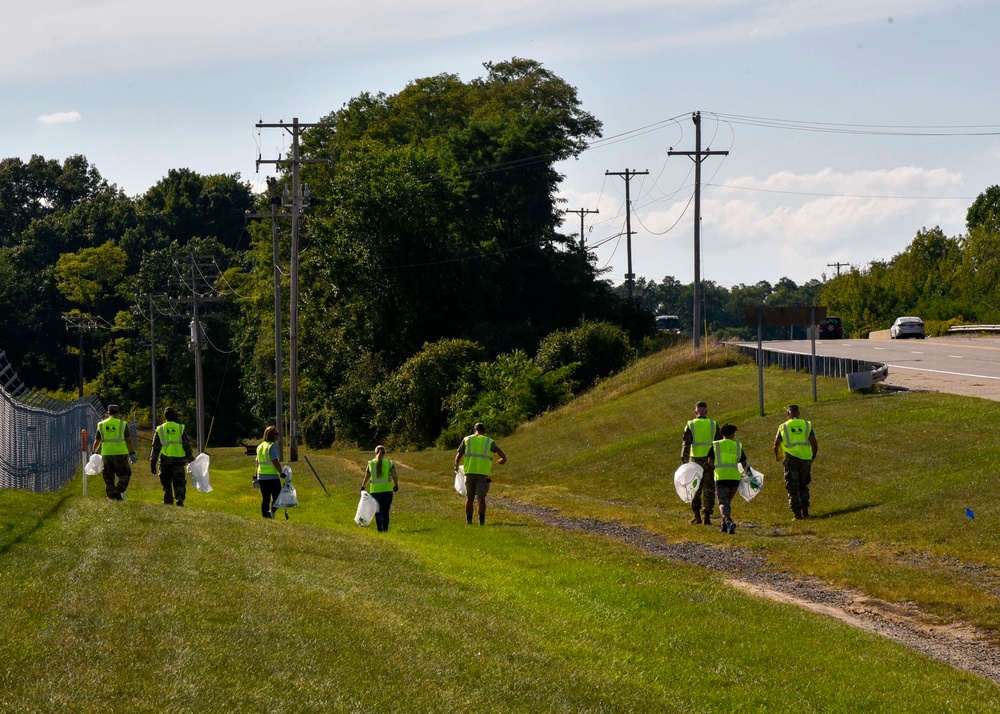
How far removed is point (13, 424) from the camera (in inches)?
956

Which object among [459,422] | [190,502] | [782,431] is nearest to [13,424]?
[190,502]

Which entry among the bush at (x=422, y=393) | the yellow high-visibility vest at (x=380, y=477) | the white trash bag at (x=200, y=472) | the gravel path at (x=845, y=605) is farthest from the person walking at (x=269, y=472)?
the bush at (x=422, y=393)

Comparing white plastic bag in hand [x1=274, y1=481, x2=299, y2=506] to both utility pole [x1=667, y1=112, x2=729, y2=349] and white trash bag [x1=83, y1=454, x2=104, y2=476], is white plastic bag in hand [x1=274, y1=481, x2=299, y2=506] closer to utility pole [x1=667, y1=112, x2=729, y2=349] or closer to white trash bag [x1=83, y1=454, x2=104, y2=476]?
white trash bag [x1=83, y1=454, x2=104, y2=476]

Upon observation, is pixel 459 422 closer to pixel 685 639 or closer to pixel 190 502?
pixel 190 502

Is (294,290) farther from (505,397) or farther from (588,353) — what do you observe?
(588,353)

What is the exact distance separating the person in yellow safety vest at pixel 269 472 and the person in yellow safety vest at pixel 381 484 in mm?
1848

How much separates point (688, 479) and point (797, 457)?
6.36 ft

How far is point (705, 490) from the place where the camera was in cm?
2152

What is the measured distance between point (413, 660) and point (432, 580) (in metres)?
4.47

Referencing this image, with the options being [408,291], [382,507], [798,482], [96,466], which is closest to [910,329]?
[408,291]

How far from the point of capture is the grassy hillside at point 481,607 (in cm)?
908

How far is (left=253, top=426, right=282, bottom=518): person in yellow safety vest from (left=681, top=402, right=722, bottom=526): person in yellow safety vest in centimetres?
722

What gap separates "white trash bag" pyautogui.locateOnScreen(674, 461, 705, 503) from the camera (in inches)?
834

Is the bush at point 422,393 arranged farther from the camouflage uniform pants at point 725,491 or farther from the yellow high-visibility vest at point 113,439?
the camouflage uniform pants at point 725,491
